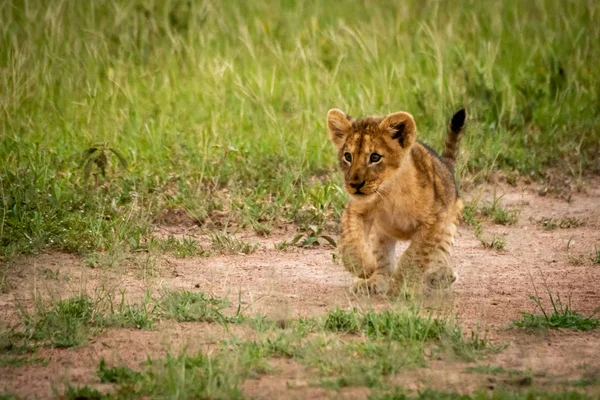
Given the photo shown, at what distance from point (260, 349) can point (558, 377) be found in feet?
4.34

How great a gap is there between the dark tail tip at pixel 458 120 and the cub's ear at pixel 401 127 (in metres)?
0.80

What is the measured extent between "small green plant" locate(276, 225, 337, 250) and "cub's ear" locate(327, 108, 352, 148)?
0.91m

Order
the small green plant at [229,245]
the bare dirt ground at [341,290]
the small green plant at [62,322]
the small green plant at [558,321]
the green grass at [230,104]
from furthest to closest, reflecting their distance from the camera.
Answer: the green grass at [230,104]
the small green plant at [229,245]
the small green plant at [558,321]
the small green plant at [62,322]
the bare dirt ground at [341,290]

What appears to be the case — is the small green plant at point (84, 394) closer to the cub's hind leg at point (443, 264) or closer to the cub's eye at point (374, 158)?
the cub's eye at point (374, 158)

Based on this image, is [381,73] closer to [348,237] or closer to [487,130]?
[487,130]

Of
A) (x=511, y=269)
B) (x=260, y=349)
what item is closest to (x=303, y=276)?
(x=511, y=269)

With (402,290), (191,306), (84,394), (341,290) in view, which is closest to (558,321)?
(402,290)

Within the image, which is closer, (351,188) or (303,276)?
(351,188)

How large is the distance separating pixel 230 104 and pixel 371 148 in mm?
3962

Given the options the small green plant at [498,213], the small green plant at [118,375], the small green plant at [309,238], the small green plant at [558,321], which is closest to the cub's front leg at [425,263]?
the small green plant at [558,321]

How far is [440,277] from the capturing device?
6.41 metres

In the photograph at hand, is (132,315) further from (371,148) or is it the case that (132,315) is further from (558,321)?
(558,321)

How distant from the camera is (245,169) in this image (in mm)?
8469

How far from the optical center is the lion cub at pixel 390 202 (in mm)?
6160
